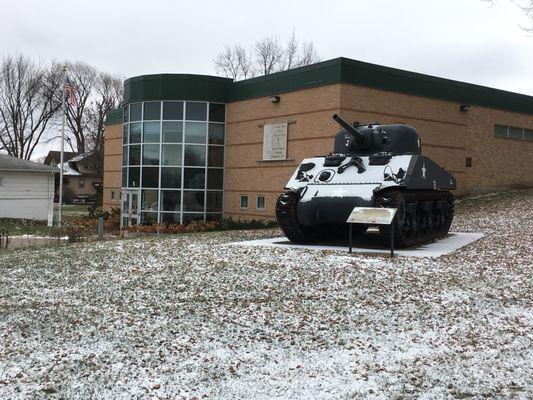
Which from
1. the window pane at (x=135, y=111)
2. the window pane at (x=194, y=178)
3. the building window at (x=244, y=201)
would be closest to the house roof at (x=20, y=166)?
the window pane at (x=135, y=111)

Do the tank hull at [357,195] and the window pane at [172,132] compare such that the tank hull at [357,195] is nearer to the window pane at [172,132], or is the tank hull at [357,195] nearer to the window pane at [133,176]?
the window pane at [172,132]

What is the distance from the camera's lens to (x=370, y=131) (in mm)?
13734

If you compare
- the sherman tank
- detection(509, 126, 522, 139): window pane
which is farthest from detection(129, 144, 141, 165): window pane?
detection(509, 126, 522, 139): window pane

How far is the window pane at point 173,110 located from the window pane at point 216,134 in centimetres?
139

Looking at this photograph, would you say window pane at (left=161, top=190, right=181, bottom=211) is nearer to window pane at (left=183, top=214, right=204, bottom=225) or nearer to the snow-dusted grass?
window pane at (left=183, top=214, right=204, bottom=225)

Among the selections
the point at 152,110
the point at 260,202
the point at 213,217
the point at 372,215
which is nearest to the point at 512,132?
the point at 260,202

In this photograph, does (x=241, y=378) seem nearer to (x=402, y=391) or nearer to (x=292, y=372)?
(x=292, y=372)

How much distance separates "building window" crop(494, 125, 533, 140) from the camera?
83.4ft

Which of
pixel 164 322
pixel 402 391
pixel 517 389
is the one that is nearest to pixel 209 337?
pixel 164 322

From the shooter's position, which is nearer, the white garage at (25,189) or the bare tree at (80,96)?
the white garage at (25,189)

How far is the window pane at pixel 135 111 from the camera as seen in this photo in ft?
80.1

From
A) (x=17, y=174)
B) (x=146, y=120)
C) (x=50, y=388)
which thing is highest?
(x=146, y=120)

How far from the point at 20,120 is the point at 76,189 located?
1706 cm

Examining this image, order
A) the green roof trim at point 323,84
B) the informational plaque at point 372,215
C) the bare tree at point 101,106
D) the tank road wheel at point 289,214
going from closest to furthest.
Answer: the informational plaque at point 372,215
the tank road wheel at point 289,214
the green roof trim at point 323,84
the bare tree at point 101,106
